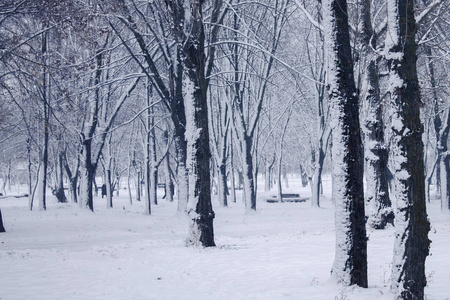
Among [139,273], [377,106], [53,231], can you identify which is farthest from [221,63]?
[139,273]

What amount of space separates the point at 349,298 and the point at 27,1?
39.7ft

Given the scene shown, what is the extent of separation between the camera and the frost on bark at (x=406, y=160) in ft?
17.7

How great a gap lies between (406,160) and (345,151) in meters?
1.07

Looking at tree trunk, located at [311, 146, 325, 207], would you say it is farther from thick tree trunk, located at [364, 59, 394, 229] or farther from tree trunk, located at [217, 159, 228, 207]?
thick tree trunk, located at [364, 59, 394, 229]

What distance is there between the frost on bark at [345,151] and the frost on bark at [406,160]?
853 mm

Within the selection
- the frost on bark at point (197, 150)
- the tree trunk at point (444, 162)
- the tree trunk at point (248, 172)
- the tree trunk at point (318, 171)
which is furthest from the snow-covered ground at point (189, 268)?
the tree trunk at point (318, 171)

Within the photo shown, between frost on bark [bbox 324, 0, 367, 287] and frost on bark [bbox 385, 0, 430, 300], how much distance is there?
2.80ft

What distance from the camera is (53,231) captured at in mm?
17016

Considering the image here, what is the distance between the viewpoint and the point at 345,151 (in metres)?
6.39

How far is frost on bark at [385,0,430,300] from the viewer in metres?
5.40

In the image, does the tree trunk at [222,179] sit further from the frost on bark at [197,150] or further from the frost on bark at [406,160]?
the frost on bark at [406,160]

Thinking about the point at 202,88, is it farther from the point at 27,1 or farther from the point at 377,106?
the point at 27,1

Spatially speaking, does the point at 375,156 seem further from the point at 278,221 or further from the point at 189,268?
the point at 278,221

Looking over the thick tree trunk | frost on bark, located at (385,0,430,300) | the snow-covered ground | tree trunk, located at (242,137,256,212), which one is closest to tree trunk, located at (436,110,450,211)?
the snow-covered ground
